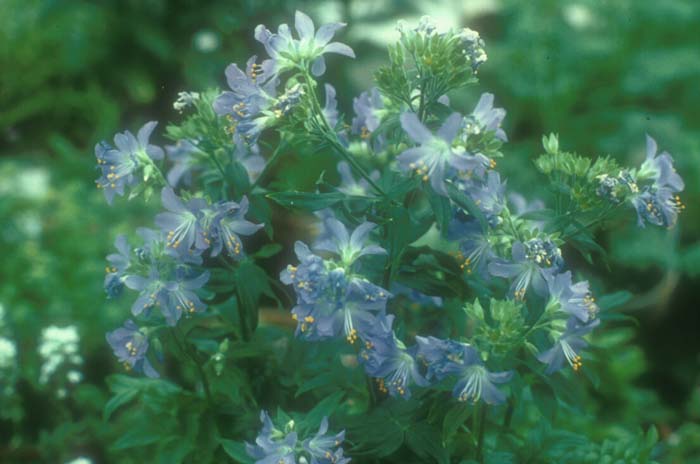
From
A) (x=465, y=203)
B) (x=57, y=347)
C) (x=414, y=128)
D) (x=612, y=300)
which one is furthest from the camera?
(x=57, y=347)

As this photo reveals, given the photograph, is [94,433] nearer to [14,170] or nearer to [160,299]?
[160,299]

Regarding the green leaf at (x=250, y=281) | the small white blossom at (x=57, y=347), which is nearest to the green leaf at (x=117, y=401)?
the green leaf at (x=250, y=281)

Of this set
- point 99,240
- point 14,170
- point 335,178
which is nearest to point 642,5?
point 335,178

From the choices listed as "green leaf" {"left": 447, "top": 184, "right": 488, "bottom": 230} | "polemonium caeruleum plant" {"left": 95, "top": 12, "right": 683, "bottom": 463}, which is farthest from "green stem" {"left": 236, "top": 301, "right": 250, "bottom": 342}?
"green leaf" {"left": 447, "top": 184, "right": 488, "bottom": 230}

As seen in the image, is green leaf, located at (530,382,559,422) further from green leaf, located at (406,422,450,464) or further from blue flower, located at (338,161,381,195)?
blue flower, located at (338,161,381,195)

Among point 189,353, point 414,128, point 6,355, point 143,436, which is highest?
point 414,128

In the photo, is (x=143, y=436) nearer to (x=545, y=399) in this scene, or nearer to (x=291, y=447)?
(x=291, y=447)

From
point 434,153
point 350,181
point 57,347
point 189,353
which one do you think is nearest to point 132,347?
point 189,353

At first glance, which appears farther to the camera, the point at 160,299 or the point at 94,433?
the point at 94,433

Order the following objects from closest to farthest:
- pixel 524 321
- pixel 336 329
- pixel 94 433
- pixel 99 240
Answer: pixel 336 329
pixel 524 321
pixel 94 433
pixel 99 240
